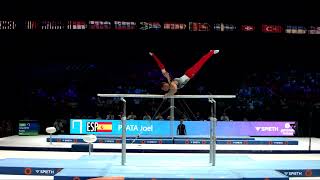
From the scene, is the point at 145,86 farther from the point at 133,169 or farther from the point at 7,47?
the point at 133,169

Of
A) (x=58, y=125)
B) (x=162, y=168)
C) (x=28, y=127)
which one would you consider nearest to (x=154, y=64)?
(x=58, y=125)

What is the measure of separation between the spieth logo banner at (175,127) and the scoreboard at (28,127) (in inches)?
68.8

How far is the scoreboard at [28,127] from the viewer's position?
1816cm

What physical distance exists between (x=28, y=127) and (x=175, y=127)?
6468 mm

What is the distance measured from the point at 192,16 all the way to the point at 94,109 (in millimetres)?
6927

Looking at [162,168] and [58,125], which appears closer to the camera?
[162,168]

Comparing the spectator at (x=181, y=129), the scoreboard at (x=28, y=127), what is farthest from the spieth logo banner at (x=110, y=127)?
the scoreboard at (x=28, y=127)

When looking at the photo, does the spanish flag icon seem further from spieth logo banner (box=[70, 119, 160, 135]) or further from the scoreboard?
the scoreboard

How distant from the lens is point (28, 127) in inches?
719

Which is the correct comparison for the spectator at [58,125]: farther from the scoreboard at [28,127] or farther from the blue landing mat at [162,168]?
the blue landing mat at [162,168]

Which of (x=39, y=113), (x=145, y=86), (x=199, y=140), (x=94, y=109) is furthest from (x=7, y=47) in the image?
(x=199, y=140)

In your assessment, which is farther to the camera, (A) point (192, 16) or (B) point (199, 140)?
(A) point (192, 16)

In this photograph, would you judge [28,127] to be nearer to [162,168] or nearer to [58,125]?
[58,125]

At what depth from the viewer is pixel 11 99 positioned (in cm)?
2044
